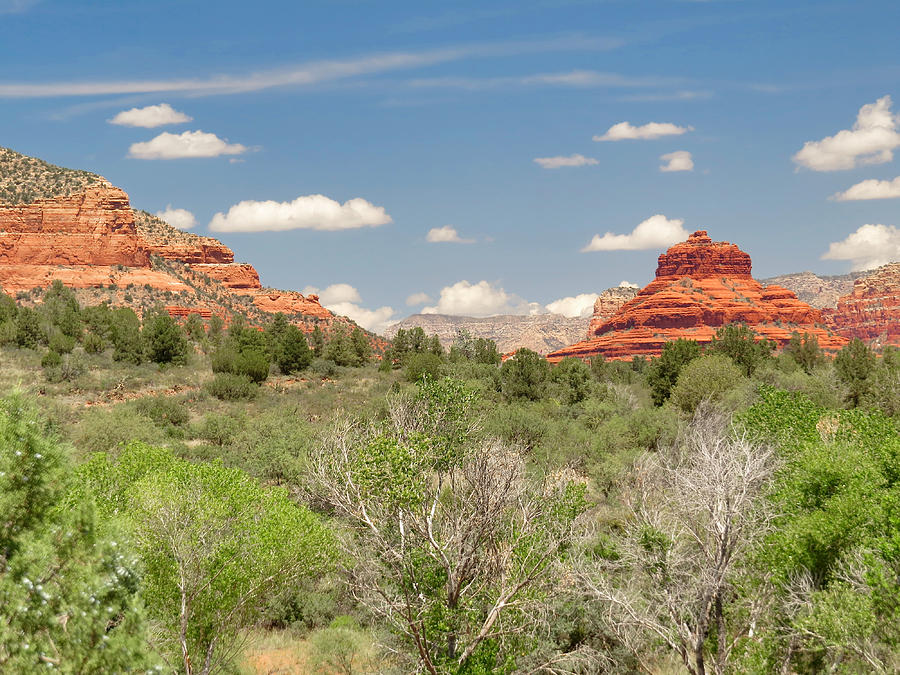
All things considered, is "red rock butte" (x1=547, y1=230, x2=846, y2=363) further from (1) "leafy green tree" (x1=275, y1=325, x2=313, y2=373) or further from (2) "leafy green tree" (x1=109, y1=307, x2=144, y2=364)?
(2) "leafy green tree" (x1=109, y1=307, x2=144, y2=364)

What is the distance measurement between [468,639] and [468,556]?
1.67 m

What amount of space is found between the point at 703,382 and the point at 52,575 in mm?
41105

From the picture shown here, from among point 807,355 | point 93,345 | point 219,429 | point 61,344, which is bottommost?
point 219,429

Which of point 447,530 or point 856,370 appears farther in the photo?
point 856,370

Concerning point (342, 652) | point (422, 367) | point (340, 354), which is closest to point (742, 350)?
point (422, 367)

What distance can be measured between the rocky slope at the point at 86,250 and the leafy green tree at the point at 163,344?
33701 mm

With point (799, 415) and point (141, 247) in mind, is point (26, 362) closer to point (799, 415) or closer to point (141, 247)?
point (799, 415)

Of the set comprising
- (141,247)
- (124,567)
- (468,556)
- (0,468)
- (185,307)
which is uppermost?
(141,247)

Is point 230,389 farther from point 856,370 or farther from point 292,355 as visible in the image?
point 856,370

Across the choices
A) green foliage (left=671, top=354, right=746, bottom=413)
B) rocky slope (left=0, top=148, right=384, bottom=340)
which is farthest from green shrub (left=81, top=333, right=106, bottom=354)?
green foliage (left=671, top=354, right=746, bottom=413)

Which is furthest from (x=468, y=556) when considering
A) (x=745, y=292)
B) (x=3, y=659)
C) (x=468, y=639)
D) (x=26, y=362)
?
(x=745, y=292)

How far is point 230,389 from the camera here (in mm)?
50344

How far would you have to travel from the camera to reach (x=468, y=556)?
13.7 m

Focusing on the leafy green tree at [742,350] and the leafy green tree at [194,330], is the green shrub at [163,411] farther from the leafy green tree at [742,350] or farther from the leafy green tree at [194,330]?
the leafy green tree at [742,350]
